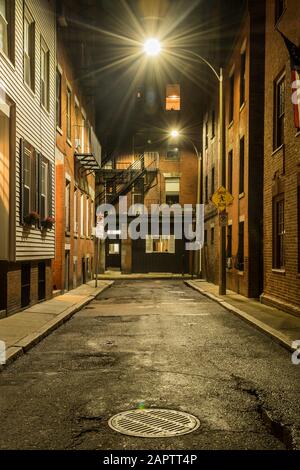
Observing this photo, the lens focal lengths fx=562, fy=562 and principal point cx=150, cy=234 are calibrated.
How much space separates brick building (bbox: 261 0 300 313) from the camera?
14.4 m

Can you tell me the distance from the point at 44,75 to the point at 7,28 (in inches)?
172

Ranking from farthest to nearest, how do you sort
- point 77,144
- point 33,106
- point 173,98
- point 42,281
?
1. point 173,98
2. point 77,144
3. point 42,281
4. point 33,106

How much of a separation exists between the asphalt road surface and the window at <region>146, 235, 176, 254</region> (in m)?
30.6

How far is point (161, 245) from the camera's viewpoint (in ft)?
142

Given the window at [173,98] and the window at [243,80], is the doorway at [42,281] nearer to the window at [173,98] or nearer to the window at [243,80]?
the window at [243,80]

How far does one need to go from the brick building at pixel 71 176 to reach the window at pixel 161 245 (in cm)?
1209

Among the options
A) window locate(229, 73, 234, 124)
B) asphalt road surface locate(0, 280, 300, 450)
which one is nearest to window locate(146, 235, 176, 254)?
window locate(229, 73, 234, 124)

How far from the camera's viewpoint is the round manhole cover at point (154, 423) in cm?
506

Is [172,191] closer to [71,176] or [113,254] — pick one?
[113,254]

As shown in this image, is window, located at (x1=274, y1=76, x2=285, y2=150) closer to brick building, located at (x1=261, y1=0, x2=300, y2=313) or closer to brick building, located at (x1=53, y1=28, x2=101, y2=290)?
brick building, located at (x1=261, y1=0, x2=300, y2=313)

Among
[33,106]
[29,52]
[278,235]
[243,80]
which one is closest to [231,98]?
[243,80]

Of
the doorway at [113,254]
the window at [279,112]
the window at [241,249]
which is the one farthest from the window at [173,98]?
the window at [279,112]

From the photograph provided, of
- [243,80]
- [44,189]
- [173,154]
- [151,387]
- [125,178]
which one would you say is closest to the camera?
[151,387]
